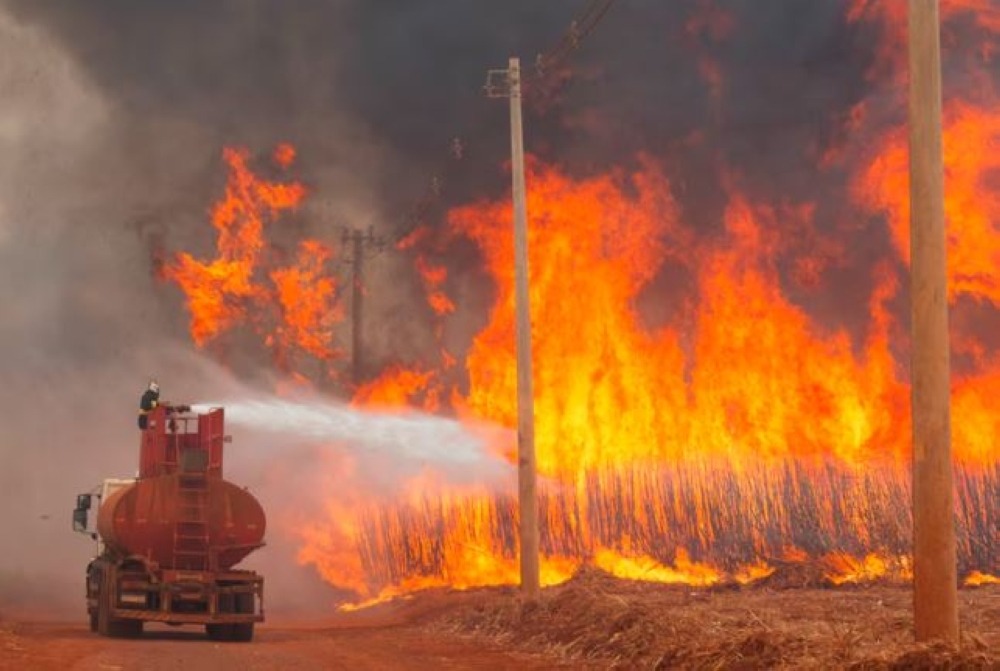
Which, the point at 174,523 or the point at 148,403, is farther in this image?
the point at 148,403

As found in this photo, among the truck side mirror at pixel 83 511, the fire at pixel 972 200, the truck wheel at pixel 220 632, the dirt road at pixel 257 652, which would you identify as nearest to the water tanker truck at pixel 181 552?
the truck wheel at pixel 220 632

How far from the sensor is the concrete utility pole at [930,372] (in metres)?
14.8

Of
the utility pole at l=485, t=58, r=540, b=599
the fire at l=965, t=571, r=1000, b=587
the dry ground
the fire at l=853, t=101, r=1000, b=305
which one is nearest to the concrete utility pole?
the dry ground

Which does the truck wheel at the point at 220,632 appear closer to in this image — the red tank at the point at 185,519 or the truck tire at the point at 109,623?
the red tank at the point at 185,519

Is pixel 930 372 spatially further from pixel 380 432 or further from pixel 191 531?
pixel 380 432

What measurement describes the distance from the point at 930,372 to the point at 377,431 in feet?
112

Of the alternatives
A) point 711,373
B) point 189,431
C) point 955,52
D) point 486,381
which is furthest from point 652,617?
point 955,52

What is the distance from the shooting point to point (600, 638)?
76.6 feet

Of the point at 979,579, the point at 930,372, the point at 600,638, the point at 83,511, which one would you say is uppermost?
the point at 930,372

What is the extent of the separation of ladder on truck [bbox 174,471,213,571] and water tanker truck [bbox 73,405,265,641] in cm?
2

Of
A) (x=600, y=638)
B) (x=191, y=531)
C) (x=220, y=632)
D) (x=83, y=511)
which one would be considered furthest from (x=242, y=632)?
(x=600, y=638)

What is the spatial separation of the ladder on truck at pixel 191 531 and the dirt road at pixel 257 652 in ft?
4.97

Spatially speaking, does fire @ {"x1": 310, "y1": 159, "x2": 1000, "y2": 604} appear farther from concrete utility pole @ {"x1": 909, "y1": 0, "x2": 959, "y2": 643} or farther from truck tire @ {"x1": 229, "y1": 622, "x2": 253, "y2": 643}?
concrete utility pole @ {"x1": 909, "y1": 0, "x2": 959, "y2": 643}

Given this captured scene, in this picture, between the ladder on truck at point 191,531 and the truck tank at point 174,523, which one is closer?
the truck tank at point 174,523
